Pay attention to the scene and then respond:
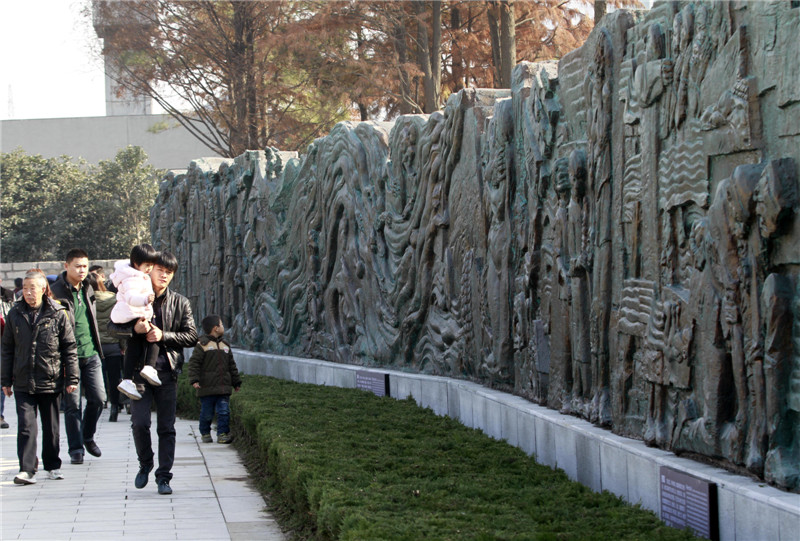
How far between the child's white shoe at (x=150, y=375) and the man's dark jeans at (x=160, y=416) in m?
0.12

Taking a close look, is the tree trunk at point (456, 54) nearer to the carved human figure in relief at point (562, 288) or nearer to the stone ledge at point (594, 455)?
the stone ledge at point (594, 455)

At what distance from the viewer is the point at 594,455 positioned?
592 cm

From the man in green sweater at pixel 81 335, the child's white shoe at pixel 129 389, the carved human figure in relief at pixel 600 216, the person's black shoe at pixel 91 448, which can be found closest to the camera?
the carved human figure in relief at pixel 600 216

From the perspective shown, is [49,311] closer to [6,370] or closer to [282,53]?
[6,370]

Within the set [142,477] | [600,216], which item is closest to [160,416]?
[142,477]

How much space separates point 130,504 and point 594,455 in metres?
3.41

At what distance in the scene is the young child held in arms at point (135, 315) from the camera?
6.77 metres

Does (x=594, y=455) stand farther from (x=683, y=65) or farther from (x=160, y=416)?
(x=160, y=416)

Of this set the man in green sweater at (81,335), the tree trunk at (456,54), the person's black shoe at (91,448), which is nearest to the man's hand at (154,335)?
the man in green sweater at (81,335)

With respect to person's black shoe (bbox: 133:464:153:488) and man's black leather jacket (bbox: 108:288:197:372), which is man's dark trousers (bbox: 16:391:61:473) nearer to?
person's black shoe (bbox: 133:464:153:488)

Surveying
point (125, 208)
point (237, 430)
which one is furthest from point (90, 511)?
point (125, 208)

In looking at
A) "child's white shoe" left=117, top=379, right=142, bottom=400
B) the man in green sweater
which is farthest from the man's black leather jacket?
the man in green sweater

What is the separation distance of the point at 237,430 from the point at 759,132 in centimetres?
703

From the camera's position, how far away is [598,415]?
625 centimetres
